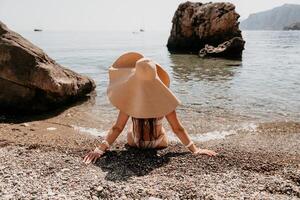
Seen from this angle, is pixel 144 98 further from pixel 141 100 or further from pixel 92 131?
pixel 92 131

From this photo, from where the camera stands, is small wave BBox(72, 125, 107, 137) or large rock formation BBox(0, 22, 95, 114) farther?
large rock formation BBox(0, 22, 95, 114)

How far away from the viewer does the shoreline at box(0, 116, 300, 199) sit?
5.03 metres

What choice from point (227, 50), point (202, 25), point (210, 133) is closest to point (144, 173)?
point (210, 133)

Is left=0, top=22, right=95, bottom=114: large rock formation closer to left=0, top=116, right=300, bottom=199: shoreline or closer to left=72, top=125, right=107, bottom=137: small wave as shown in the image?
left=72, top=125, right=107, bottom=137: small wave

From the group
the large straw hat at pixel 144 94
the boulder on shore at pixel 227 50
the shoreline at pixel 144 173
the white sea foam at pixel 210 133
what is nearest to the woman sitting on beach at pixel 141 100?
the large straw hat at pixel 144 94

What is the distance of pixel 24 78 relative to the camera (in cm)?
1098

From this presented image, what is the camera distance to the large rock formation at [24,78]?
36.0ft

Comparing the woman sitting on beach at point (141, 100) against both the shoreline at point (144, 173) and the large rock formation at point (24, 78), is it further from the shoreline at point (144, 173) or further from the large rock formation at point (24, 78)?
the large rock formation at point (24, 78)

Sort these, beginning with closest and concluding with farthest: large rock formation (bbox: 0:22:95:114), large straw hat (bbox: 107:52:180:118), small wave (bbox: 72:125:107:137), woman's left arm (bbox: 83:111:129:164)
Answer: large straw hat (bbox: 107:52:180:118) < woman's left arm (bbox: 83:111:129:164) < small wave (bbox: 72:125:107:137) < large rock formation (bbox: 0:22:95:114)

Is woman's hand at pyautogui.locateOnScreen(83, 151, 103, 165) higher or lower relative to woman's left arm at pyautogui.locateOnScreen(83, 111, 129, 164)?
lower

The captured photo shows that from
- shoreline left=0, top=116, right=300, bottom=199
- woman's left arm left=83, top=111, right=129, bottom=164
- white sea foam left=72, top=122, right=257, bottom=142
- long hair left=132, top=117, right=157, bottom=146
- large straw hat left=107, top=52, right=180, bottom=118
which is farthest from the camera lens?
Result: white sea foam left=72, top=122, right=257, bottom=142

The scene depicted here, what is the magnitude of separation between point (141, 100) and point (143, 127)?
0.87 metres

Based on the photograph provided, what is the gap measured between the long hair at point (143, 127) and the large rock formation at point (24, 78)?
5.63 m

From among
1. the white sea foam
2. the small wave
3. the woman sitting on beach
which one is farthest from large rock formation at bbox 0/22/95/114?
the woman sitting on beach
